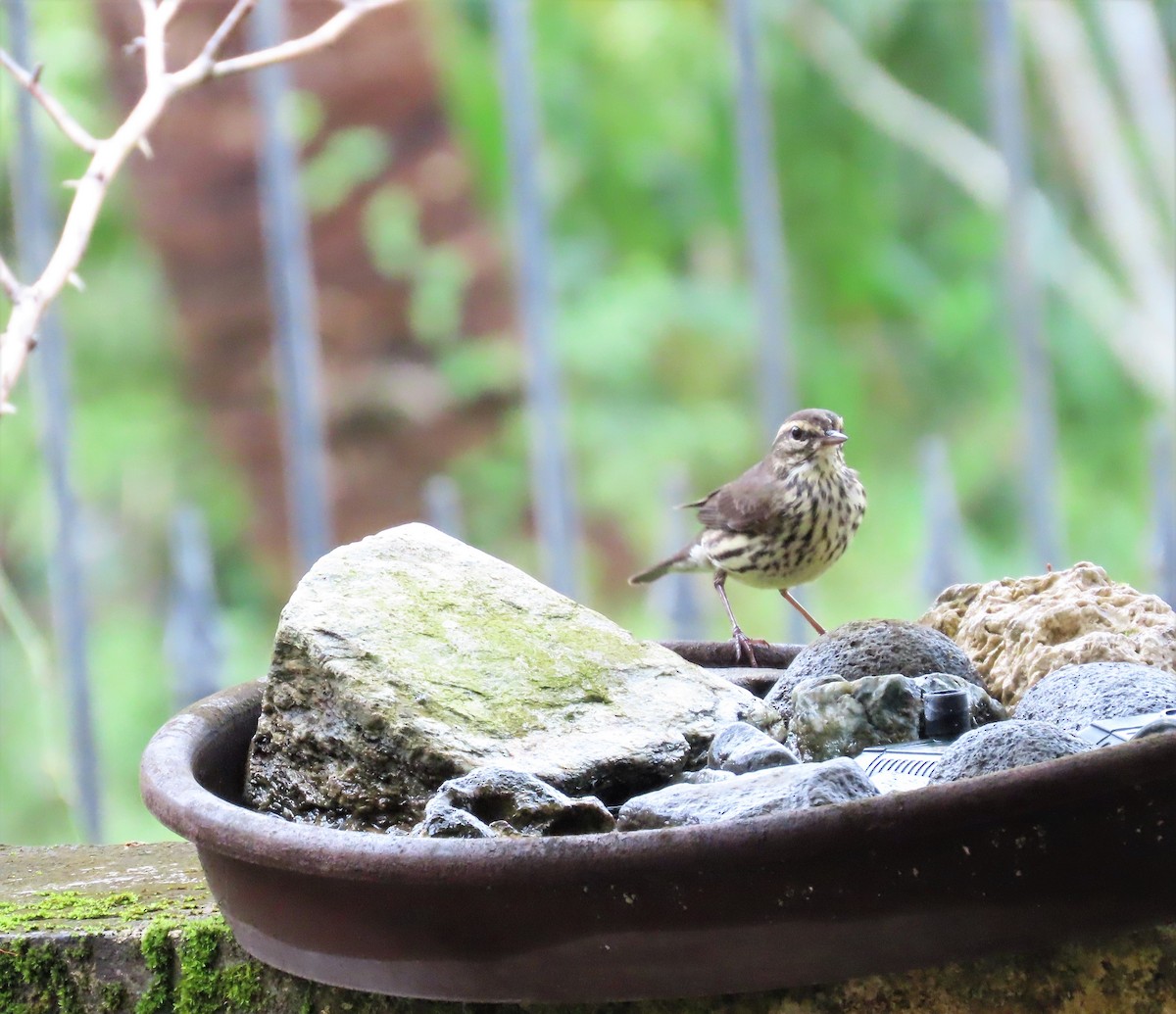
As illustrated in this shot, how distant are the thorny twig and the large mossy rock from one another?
0.46 meters

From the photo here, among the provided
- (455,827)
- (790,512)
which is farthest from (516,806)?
(790,512)

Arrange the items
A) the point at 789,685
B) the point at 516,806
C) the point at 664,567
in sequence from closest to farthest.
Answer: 1. the point at 516,806
2. the point at 789,685
3. the point at 664,567

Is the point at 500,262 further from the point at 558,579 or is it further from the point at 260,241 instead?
the point at 558,579

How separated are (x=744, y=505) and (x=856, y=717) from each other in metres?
1.61

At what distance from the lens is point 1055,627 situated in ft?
7.25

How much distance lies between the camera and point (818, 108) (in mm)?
5926

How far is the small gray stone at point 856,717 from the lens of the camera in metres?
1.94

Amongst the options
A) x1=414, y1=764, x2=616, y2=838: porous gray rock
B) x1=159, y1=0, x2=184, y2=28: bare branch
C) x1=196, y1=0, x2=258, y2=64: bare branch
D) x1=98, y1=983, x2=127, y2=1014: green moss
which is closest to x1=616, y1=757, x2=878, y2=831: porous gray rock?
x1=414, y1=764, x2=616, y2=838: porous gray rock

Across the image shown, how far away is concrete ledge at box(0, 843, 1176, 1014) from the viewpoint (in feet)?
4.43

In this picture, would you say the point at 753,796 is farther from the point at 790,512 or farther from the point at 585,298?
the point at 585,298

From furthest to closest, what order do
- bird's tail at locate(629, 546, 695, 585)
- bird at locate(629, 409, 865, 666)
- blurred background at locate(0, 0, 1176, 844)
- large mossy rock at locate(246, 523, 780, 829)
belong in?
blurred background at locate(0, 0, 1176, 844) → bird's tail at locate(629, 546, 695, 585) → bird at locate(629, 409, 865, 666) → large mossy rock at locate(246, 523, 780, 829)

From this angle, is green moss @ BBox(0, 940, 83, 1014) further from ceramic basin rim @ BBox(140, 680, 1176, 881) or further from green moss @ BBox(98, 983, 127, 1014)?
ceramic basin rim @ BBox(140, 680, 1176, 881)

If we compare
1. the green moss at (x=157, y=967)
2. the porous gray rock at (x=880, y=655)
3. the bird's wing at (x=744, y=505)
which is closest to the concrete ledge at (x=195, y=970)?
the green moss at (x=157, y=967)

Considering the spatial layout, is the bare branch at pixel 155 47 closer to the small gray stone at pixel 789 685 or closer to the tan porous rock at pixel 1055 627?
the small gray stone at pixel 789 685
